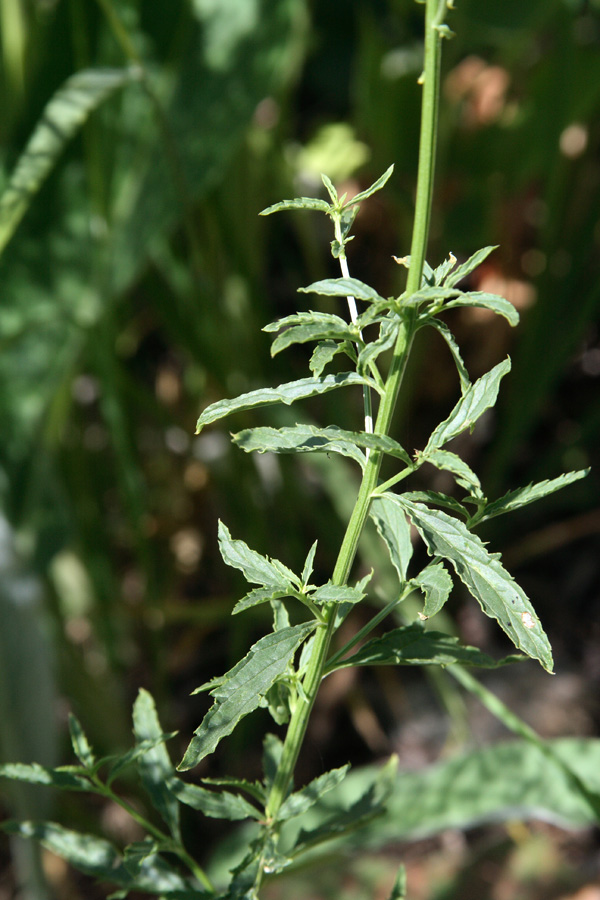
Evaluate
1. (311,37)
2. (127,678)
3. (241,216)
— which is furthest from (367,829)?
(311,37)

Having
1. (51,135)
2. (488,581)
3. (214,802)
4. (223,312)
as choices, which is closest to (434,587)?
(488,581)

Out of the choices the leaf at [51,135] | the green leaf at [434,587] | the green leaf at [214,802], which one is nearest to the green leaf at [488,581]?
the green leaf at [434,587]

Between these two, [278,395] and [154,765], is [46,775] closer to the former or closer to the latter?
[154,765]

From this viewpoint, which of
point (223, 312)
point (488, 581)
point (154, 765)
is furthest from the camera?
point (223, 312)

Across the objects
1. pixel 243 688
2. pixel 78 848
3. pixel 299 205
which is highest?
pixel 299 205

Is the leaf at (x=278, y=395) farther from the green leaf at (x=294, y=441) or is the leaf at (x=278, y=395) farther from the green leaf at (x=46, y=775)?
the green leaf at (x=46, y=775)

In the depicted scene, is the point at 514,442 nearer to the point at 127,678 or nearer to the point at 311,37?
the point at 127,678
